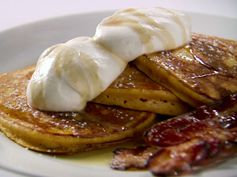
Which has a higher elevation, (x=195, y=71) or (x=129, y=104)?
(x=195, y=71)

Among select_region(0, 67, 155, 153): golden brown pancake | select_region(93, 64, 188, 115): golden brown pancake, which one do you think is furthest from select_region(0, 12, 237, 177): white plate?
select_region(93, 64, 188, 115): golden brown pancake

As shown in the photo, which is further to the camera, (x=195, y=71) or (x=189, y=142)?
(x=195, y=71)

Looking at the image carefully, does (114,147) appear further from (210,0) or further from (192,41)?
(210,0)

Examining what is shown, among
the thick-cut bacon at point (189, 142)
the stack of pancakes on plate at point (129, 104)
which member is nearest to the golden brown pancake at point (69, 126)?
the stack of pancakes on plate at point (129, 104)

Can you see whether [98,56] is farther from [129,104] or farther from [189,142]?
[189,142]

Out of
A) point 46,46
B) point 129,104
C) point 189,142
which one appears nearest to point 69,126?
point 129,104

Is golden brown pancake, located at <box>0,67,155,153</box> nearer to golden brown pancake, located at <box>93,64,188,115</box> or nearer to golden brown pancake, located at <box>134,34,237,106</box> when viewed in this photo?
golden brown pancake, located at <box>93,64,188,115</box>
